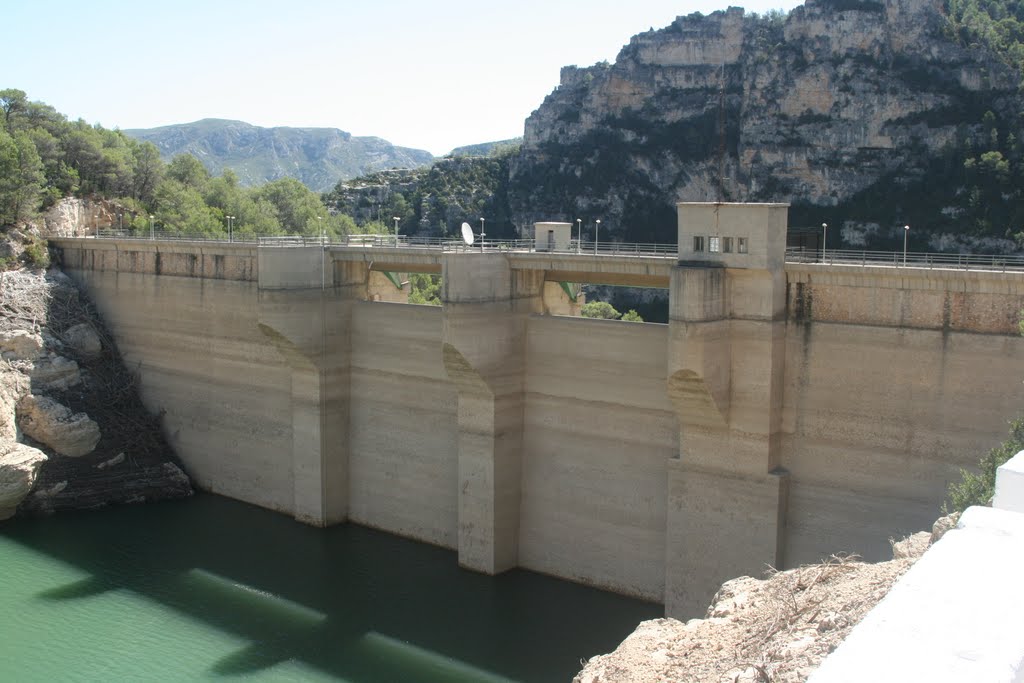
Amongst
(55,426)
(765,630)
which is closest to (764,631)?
(765,630)

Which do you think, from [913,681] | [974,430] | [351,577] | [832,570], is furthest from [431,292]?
[913,681]

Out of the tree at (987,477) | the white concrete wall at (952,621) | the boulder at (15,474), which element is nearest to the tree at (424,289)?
the boulder at (15,474)

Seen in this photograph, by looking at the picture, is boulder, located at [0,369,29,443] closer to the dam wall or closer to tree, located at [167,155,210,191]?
the dam wall

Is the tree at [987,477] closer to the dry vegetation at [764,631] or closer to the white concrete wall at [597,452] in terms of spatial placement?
the dry vegetation at [764,631]

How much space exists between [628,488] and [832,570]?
16.8m

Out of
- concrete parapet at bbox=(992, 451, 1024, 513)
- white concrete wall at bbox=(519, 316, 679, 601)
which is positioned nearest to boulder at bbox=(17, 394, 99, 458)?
white concrete wall at bbox=(519, 316, 679, 601)

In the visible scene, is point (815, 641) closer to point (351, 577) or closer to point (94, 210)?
point (351, 577)

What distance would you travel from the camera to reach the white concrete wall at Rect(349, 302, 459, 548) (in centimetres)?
3170

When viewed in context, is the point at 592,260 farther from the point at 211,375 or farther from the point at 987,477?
the point at 211,375

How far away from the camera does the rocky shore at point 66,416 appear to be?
35.9m

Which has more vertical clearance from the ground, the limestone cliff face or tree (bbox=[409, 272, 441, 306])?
the limestone cliff face

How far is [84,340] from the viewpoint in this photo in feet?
133

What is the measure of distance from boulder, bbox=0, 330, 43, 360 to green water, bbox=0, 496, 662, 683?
646 cm

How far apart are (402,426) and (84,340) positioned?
1478cm
